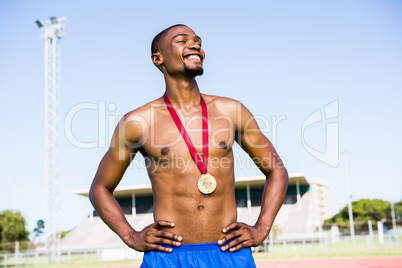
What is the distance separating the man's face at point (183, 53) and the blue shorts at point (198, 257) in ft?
3.32

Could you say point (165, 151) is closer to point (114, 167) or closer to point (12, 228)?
point (114, 167)

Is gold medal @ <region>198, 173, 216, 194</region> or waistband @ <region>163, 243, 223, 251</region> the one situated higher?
gold medal @ <region>198, 173, 216, 194</region>

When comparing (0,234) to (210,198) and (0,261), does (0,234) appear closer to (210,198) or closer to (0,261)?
(0,261)

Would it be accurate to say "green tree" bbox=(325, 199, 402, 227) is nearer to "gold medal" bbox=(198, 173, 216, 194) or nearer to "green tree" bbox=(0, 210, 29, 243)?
"green tree" bbox=(0, 210, 29, 243)

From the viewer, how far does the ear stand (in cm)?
290

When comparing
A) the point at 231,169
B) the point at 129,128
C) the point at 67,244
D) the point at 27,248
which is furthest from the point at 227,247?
the point at 67,244

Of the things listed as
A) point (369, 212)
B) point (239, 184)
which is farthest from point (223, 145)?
point (369, 212)

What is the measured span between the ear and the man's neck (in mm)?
146

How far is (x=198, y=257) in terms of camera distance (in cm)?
248

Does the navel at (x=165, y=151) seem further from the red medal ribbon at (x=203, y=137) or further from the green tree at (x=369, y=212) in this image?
the green tree at (x=369, y=212)

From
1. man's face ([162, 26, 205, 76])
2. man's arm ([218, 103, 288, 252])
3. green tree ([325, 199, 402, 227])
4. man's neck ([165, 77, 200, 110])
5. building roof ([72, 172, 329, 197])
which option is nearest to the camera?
man's arm ([218, 103, 288, 252])

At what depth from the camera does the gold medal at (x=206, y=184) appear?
8.30ft

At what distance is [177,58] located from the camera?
2.77 metres

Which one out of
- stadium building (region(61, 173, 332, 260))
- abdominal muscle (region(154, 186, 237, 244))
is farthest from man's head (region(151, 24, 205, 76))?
stadium building (region(61, 173, 332, 260))
